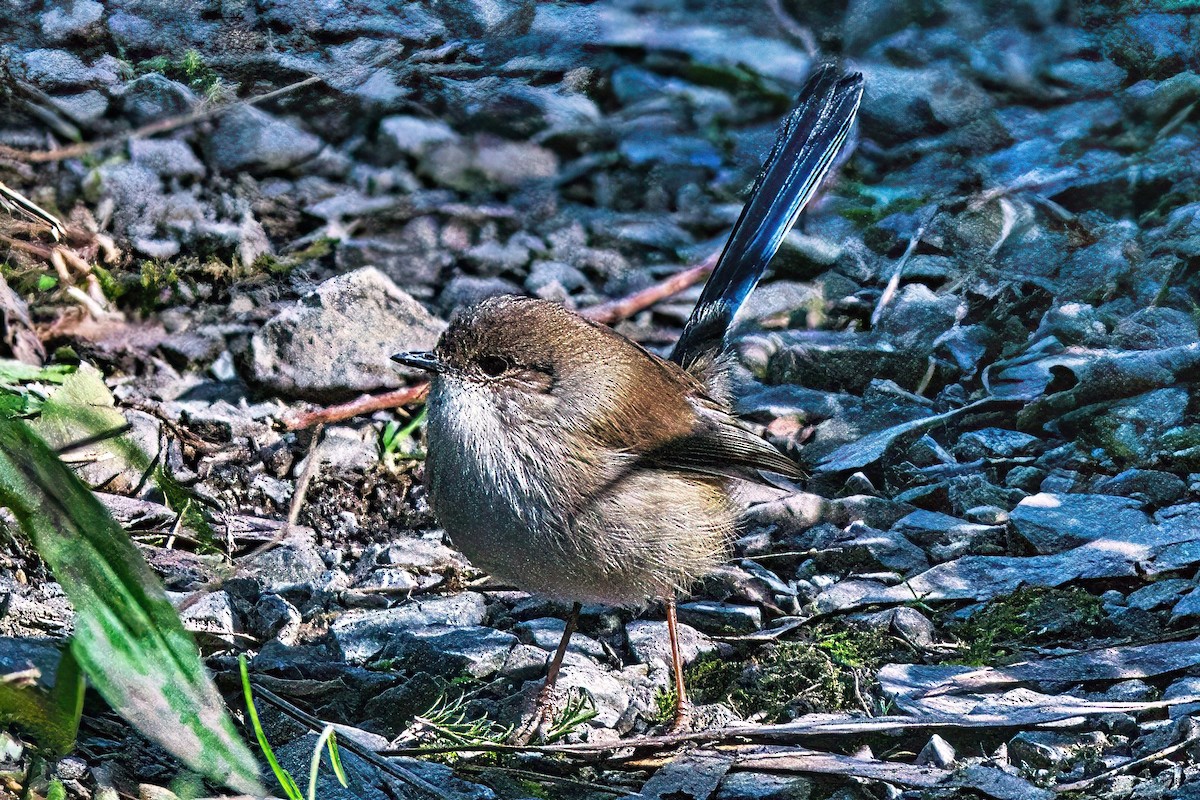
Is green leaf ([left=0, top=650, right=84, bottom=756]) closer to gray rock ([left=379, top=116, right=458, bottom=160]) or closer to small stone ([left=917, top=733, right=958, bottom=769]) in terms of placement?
small stone ([left=917, top=733, right=958, bottom=769])

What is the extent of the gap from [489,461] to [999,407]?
2.53 meters

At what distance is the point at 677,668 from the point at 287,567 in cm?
155

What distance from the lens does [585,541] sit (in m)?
4.26

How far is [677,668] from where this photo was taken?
432cm

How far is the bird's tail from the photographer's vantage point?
5.66 meters

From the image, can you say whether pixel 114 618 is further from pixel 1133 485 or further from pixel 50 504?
pixel 1133 485

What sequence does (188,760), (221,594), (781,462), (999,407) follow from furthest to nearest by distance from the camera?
1. (999,407)
2. (781,462)
3. (221,594)
4. (188,760)

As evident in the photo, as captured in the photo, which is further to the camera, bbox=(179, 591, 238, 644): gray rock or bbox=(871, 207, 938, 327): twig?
bbox=(871, 207, 938, 327): twig

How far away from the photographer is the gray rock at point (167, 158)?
6789 mm

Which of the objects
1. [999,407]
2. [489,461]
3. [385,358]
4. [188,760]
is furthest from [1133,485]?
[188,760]

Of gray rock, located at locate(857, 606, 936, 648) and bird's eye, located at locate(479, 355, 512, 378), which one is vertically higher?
bird's eye, located at locate(479, 355, 512, 378)

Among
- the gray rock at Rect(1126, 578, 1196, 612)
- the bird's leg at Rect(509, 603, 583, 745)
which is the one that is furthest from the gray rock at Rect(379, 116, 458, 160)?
the gray rock at Rect(1126, 578, 1196, 612)

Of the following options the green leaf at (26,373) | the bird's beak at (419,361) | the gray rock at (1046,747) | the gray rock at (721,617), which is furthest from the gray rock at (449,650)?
the gray rock at (1046,747)

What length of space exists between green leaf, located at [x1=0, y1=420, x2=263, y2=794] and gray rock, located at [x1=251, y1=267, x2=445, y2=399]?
339 centimetres
